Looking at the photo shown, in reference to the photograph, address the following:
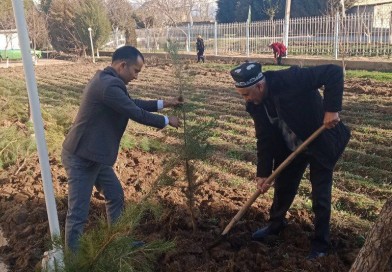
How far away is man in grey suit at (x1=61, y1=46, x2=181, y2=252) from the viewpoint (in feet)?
11.5

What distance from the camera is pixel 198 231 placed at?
14.1 feet

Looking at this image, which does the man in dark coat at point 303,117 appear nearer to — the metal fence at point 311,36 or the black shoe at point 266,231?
the black shoe at point 266,231

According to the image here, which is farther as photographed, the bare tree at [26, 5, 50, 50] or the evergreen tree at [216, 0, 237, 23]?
the evergreen tree at [216, 0, 237, 23]

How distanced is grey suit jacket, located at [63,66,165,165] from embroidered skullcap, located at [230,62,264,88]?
26.9 inches

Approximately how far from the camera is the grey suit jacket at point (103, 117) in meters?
3.45

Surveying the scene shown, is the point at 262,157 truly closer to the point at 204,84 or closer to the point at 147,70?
the point at 204,84

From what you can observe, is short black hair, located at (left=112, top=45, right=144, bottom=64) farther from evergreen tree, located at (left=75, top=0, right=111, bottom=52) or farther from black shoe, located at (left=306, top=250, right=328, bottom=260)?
evergreen tree, located at (left=75, top=0, right=111, bottom=52)

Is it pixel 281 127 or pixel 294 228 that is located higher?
pixel 281 127

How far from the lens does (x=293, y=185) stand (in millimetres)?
4113

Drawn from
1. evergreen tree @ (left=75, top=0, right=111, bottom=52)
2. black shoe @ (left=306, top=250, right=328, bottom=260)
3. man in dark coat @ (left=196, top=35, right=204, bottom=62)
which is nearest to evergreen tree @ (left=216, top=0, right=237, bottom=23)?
evergreen tree @ (left=75, top=0, right=111, bottom=52)

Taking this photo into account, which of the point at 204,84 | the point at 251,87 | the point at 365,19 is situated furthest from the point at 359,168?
the point at 365,19

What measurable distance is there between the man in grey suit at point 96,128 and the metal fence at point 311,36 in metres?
9.35

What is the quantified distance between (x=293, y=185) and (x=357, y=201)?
4.48 ft

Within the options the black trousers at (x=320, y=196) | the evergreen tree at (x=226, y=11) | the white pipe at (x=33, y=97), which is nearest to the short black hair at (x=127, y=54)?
the white pipe at (x=33, y=97)
